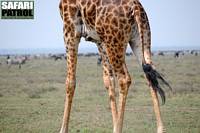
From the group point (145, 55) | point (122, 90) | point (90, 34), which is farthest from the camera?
point (90, 34)

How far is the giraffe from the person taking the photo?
5910 mm

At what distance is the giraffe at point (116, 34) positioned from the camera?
5.91 metres

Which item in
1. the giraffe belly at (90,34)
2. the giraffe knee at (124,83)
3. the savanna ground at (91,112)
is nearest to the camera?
the giraffe knee at (124,83)

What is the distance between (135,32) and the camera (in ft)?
20.1

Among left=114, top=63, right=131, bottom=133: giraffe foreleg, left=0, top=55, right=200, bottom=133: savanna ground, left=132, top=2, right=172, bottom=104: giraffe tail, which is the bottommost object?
left=0, top=55, right=200, bottom=133: savanna ground

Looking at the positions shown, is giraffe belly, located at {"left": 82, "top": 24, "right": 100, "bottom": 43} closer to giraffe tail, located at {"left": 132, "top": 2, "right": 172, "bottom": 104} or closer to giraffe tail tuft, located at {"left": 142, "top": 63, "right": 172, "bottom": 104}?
giraffe tail, located at {"left": 132, "top": 2, "right": 172, "bottom": 104}

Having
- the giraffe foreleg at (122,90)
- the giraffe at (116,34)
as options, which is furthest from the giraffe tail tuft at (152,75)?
the giraffe foreleg at (122,90)

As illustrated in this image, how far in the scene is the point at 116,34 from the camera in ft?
19.4

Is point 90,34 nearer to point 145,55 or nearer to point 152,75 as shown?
point 145,55

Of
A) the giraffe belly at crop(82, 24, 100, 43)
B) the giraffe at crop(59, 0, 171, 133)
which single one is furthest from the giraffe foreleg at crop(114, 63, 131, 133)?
the giraffe belly at crop(82, 24, 100, 43)

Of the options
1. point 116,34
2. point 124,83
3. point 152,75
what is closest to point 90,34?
Result: point 116,34

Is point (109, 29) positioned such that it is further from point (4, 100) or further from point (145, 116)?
point (4, 100)

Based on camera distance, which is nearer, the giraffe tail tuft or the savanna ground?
the giraffe tail tuft

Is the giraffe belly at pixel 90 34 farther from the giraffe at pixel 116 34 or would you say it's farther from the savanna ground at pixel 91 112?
the savanna ground at pixel 91 112
